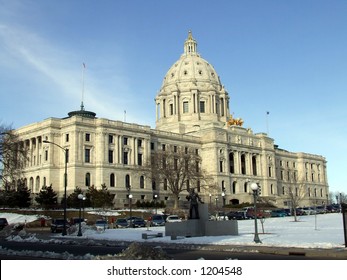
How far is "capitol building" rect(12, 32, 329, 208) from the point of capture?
4045 inches

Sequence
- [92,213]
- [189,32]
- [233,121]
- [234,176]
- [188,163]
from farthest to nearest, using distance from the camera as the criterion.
A: [189,32] < [233,121] < [234,176] < [188,163] < [92,213]

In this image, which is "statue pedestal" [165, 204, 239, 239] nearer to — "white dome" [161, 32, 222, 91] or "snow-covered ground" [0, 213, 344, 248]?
"snow-covered ground" [0, 213, 344, 248]

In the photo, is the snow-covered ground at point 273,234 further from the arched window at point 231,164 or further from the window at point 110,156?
the arched window at point 231,164

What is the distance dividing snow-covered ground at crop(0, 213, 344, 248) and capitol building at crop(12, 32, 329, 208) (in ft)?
64.5

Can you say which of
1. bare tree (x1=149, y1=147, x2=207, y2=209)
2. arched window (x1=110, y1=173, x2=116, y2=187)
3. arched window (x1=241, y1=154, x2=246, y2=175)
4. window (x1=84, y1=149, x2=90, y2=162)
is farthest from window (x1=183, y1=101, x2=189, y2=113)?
window (x1=84, y1=149, x2=90, y2=162)

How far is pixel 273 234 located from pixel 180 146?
85.6 metres

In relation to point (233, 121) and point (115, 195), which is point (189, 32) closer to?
point (233, 121)

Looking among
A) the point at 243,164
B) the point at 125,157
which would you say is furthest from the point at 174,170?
the point at 243,164

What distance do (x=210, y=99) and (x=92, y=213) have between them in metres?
76.3

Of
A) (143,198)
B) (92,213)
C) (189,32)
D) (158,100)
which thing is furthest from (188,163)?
(189,32)

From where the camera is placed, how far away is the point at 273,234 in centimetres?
3903

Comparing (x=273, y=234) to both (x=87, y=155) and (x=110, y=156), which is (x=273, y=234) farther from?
(x=110, y=156)

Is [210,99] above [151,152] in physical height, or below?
above

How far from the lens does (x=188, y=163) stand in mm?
98500
